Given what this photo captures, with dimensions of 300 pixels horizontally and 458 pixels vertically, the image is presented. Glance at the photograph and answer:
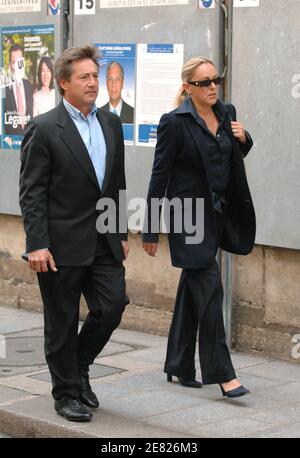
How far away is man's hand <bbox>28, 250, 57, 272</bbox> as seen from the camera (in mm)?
5887

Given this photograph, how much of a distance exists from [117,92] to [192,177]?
6.90 ft

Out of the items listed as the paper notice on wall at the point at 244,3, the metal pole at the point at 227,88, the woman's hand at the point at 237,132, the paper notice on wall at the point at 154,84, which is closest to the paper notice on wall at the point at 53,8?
the paper notice on wall at the point at 154,84

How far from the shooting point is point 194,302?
6.76 meters

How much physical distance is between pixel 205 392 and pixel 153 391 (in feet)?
1.04

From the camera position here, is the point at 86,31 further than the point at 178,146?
Yes

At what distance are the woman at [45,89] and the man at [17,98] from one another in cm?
10

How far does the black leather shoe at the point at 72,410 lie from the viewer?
6.01m

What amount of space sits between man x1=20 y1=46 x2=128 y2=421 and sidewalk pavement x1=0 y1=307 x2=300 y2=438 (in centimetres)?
20

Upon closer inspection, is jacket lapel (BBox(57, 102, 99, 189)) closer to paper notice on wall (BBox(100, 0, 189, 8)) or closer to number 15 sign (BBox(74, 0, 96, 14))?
paper notice on wall (BBox(100, 0, 189, 8))

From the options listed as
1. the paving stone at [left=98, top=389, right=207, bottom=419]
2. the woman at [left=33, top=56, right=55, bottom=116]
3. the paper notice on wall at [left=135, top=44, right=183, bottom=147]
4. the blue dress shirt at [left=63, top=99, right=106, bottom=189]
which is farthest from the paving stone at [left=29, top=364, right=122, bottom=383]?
the woman at [left=33, top=56, right=55, bottom=116]

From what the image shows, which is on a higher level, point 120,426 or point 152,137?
point 152,137
